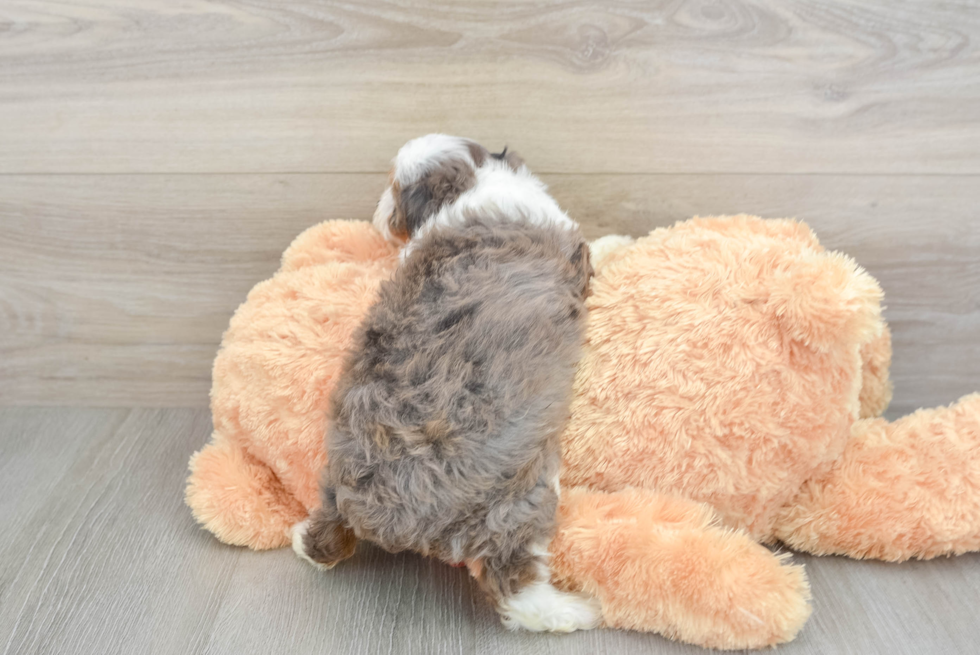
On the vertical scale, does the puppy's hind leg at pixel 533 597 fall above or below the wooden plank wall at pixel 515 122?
below

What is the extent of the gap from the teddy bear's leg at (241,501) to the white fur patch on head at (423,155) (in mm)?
430

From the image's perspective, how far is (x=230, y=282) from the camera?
3.86ft

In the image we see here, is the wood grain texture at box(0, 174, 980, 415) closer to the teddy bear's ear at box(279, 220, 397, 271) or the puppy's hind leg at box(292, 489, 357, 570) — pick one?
the teddy bear's ear at box(279, 220, 397, 271)

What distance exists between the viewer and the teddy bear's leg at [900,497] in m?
0.84

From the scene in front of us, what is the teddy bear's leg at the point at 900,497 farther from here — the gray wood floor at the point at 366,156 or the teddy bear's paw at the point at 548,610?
the teddy bear's paw at the point at 548,610

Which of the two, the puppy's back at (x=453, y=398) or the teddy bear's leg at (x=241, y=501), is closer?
the puppy's back at (x=453, y=398)

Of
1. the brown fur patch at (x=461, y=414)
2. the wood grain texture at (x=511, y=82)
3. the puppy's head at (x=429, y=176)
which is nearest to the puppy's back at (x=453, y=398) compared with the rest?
the brown fur patch at (x=461, y=414)

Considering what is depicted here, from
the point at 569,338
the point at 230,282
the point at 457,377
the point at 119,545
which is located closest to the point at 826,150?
the point at 569,338

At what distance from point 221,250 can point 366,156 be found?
0.29 meters

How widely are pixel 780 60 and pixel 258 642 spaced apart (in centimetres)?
100

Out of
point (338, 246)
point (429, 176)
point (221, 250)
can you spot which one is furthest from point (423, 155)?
point (221, 250)

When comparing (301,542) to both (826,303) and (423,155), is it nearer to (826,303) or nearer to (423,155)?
(423,155)

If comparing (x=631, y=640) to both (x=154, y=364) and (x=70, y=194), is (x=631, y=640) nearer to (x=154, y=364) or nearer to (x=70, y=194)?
(x=154, y=364)

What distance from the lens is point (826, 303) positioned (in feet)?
2.42
